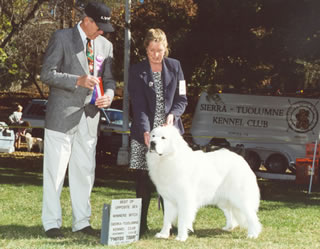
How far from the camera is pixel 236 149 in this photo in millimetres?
13812

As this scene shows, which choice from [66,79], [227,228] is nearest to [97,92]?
[66,79]

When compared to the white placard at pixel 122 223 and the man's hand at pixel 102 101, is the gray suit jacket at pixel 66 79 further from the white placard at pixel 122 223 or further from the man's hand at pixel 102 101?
the white placard at pixel 122 223

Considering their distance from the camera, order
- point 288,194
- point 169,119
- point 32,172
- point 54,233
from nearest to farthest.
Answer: point 54,233 → point 169,119 → point 288,194 → point 32,172

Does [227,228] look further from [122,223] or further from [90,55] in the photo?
[90,55]

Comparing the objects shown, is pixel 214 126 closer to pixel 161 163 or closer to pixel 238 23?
pixel 238 23

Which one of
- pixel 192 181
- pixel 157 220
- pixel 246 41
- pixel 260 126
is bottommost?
pixel 157 220

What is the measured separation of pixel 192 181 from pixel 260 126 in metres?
10.2

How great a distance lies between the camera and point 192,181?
5.13m

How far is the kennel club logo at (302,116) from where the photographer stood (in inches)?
563

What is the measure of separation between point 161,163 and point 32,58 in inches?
1116

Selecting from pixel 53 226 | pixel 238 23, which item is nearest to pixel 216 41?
pixel 238 23

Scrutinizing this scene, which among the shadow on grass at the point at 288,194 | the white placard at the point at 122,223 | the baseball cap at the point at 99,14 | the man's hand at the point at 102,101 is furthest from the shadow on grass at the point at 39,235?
the shadow on grass at the point at 288,194

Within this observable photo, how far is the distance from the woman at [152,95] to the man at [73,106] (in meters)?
0.34

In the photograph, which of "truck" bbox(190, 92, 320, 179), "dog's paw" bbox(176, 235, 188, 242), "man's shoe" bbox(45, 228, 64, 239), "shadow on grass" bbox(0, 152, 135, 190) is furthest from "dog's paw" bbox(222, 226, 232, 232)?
"truck" bbox(190, 92, 320, 179)
